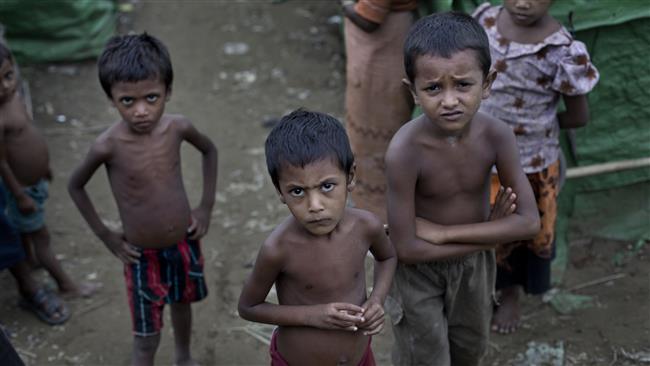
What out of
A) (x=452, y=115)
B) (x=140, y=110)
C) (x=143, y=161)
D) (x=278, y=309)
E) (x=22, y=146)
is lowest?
(x=22, y=146)

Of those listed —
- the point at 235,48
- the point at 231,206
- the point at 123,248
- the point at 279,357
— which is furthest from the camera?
the point at 235,48

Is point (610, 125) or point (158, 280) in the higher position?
point (610, 125)

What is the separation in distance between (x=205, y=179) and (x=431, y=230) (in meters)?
1.08

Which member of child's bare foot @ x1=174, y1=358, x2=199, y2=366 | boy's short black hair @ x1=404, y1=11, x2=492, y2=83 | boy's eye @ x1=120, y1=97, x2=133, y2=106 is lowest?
child's bare foot @ x1=174, y1=358, x2=199, y2=366

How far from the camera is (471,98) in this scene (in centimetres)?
224

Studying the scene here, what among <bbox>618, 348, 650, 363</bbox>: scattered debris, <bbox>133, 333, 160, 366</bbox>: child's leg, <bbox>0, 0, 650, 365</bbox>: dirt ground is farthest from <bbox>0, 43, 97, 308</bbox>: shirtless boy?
<bbox>618, 348, 650, 363</bbox>: scattered debris

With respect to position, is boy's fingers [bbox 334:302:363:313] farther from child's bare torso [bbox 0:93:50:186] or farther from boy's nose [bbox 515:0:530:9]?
child's bare torso [bbox 0:93:50:186]

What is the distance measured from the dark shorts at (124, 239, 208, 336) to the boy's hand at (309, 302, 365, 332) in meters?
1.02

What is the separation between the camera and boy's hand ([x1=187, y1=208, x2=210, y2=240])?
305 centimetres

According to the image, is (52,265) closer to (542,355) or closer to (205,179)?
(205,179)

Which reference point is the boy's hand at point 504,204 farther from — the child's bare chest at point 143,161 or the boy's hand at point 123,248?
the boy's hand at point 123,248

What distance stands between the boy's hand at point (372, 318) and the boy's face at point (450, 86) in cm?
56

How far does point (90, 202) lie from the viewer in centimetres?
293

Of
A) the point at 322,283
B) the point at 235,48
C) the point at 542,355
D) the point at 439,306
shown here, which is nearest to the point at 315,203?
the point at 322,283
